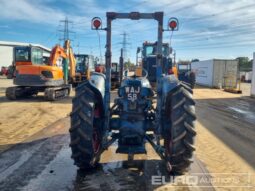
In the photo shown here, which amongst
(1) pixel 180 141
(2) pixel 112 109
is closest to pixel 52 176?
(2) pixel 112 109

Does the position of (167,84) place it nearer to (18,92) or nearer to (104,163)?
(104,163)

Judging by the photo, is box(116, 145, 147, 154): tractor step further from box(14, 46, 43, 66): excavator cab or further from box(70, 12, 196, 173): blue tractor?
box(14, 46, 43, 66): excavator cab

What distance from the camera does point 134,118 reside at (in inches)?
221

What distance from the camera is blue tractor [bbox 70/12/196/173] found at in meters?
5.06

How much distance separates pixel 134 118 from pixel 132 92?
1.54 ft

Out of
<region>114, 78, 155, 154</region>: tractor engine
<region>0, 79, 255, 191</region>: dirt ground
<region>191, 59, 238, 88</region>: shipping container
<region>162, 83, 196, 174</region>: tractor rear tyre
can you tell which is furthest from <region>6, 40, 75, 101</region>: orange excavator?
<region>191, 59, 238, 88</region>: shipping container

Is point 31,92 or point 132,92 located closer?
point 132,92

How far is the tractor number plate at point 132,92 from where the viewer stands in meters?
5.64

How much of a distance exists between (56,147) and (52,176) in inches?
73.9

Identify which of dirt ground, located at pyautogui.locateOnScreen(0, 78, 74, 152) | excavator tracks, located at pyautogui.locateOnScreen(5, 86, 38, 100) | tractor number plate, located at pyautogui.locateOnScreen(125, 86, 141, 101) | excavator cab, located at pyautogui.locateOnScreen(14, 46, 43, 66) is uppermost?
excavator cab, located at pyautogui.locateOnScreen(14, 46, 43, 66)

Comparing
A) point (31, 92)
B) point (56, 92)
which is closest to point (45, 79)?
point (56, 92)

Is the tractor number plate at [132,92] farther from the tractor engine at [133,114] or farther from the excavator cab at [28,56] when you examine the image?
the excavator cab at [28,56]

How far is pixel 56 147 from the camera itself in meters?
7.08

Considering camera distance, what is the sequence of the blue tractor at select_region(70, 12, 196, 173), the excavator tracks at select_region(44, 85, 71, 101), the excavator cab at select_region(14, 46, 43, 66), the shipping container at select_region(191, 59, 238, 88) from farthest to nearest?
the shipping container at select_region(191, 59, 238, 88), the excavator cab at select_region(14, 46, 43, 66), the excavator tracks at select_region(44, 85, 71, 101), the blue tractor at select_region(70, 12, 196, 173)
